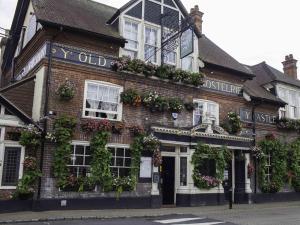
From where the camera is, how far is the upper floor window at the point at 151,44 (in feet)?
58.5

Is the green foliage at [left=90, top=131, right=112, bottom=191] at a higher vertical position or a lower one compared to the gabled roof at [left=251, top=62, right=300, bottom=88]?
lower

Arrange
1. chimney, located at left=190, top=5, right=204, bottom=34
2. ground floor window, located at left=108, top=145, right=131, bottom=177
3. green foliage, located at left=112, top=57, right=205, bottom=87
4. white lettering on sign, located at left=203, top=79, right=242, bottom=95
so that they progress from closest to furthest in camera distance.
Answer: ground floor window, located at left=108, top=145, right=131, bottom=177, green foliage, located at left=112, top=57, right=205, bottom=87, white lettering on sign, located at left=203, top=79, right=242, bottom=95, chimney, located at left=190, top=5, right=204, bottom=34

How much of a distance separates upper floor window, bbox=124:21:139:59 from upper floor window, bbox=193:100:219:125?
13.7 ft

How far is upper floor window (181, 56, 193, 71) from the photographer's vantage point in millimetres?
19039

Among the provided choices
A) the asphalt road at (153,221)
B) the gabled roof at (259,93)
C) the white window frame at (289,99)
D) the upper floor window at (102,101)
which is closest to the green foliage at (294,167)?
the white window frame at (289,99)

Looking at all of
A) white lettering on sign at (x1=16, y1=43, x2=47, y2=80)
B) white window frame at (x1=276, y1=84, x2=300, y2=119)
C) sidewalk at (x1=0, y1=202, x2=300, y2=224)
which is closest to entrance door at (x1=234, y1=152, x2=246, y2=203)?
sidewalk at (x1=0, y1=202, x2=300, y2=224)

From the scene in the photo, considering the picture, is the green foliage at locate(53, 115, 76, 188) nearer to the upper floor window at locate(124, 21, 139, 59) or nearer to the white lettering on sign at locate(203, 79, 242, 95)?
the upper floor window at locate(124, 21, 139, 59)

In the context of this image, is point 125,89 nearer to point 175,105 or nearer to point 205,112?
point 175,105

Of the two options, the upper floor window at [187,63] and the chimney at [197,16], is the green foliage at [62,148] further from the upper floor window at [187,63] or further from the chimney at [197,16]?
the chimney at [197,16]

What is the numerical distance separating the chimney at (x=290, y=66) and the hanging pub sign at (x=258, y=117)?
8.19 metres

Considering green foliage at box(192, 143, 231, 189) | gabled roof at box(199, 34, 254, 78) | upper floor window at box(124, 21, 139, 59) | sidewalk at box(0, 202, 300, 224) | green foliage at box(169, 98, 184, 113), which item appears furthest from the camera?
gabled roof at box(199, 34, 254, 78)

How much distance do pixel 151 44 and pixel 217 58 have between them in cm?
478

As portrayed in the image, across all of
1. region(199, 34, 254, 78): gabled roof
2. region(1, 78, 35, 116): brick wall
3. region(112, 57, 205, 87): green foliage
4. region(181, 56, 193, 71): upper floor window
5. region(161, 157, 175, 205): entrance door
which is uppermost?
region(199, 34, 254, 78): gabled roof

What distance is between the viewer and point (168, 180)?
702 inches
